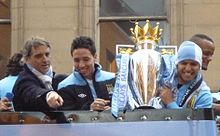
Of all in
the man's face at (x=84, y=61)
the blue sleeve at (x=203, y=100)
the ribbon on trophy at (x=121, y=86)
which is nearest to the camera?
the ribbon on trophy at (x=121, y=86)

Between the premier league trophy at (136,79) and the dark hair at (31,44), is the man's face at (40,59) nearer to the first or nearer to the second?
the dark hair at (31,44)

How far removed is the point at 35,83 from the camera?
495 centimetres

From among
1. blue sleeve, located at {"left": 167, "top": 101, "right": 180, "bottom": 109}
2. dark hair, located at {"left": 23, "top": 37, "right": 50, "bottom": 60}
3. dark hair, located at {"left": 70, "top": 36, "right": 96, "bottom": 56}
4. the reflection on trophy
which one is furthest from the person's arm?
blue sleeve, located at {"left": 167, "top": 101, "right": 180, "bottom": 109}

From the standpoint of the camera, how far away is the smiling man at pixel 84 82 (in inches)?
196

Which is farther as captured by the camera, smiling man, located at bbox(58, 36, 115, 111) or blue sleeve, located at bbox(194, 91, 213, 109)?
smiling man, located at bbox(58, 36, 115, 111)

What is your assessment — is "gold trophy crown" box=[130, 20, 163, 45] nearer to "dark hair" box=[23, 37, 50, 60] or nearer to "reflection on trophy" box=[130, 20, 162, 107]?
"reflection on trophy" box=[130, 20, 162, 107]

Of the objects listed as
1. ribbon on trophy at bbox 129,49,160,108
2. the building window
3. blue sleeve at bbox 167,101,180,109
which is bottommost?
blue sleeve at bbox 167,101,180,109

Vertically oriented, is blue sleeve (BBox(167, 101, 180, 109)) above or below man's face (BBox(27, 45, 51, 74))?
below

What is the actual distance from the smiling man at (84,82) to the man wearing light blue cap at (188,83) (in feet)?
2.15

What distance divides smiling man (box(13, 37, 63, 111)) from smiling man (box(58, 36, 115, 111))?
0.52 feet


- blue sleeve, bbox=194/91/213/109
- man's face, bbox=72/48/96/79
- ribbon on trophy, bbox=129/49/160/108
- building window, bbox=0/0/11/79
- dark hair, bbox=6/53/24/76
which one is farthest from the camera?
building window, bbox=0/0/11/79

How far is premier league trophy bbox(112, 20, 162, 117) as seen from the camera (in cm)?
430

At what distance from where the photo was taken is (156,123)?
13.4ft

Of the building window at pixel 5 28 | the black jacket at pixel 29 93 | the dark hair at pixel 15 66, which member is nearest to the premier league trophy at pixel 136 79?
the black jacket at pixel 29 93
